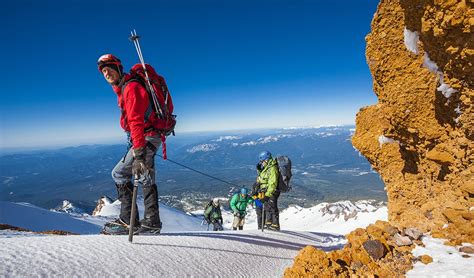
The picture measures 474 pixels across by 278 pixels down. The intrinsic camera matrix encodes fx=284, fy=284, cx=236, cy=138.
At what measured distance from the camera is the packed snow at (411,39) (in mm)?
5049

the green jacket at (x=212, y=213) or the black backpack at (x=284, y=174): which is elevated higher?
the black backpack at (x=284, y=174)

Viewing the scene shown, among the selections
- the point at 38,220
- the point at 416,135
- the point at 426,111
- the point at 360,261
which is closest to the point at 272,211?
the point at 416,135

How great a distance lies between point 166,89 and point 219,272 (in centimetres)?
361

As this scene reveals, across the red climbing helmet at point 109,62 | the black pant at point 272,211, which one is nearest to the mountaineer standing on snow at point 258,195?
the black pant at point 272,211

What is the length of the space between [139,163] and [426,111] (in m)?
5.27

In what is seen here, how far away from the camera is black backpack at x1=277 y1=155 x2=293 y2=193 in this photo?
9.90 m

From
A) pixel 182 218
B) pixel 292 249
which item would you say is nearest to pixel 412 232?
pixel 292 249

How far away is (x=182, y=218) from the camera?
1831 inches

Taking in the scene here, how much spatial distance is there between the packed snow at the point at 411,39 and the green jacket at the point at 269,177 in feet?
18.2

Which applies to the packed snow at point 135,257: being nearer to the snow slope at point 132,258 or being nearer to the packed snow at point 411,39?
the snow slope at point 132,258

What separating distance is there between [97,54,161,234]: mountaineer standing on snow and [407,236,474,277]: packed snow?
415cm

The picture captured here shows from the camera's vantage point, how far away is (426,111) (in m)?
5.26

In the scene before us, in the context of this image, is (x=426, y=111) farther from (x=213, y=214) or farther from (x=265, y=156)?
(x=213, y=214)

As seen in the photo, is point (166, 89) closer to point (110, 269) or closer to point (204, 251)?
point (204, 251)
